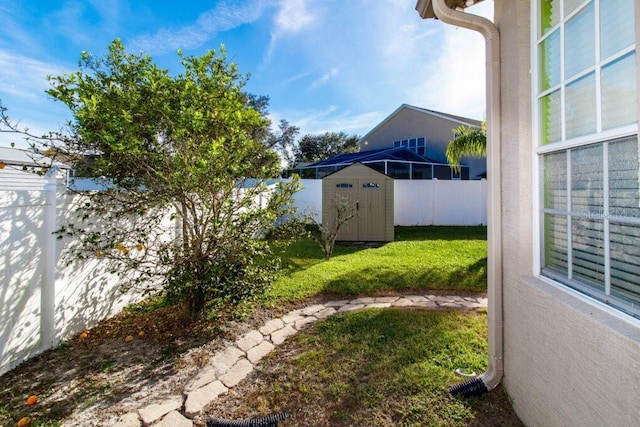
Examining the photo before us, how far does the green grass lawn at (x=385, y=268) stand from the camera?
5320 millimetres

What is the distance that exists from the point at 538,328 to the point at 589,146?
3.89ft

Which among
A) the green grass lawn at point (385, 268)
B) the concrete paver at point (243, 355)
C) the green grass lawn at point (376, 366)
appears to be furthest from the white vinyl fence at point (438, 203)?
the concrete paver at point (243, 355)

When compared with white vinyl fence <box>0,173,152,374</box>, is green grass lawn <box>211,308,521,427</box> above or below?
below

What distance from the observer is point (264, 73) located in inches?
425

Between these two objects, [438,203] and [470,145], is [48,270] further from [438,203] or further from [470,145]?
[438,203]

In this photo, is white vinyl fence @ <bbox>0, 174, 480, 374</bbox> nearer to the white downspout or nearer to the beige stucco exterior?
the white downspout

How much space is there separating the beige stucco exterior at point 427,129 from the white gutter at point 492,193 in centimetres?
1644

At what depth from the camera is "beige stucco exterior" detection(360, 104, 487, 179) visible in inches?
724

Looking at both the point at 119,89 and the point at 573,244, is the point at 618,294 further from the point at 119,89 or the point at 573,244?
Result: the point at 119,89

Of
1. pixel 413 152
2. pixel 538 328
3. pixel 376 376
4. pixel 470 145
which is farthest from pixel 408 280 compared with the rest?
pixel 413 152

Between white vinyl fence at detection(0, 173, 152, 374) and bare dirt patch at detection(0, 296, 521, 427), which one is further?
white vinyl fence at detection(0, 173, 152, 374)

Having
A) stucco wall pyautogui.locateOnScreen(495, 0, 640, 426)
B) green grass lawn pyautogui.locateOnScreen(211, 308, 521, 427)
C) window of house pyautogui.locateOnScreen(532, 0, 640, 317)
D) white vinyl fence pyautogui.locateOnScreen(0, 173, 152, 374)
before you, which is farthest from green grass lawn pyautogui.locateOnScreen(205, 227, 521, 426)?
white vinyl fence pyautogui.locateOnScreen(0, 173, 152, 374)

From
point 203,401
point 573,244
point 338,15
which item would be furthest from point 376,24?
point 203,401

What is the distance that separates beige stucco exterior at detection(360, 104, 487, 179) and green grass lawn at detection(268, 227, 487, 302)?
10.5 m
